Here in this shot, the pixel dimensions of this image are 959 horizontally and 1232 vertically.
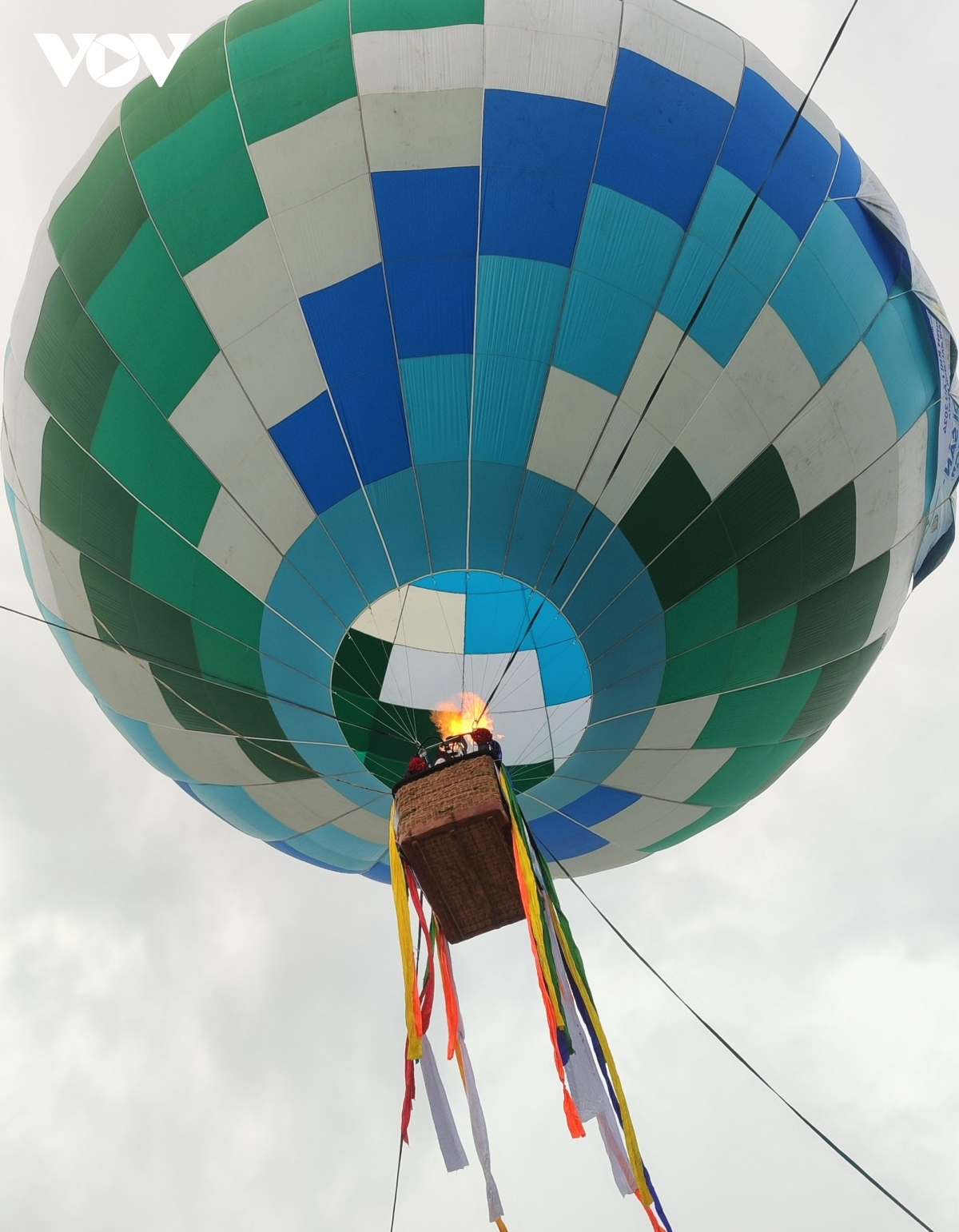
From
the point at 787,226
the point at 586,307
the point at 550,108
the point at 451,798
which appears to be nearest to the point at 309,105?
the point at 550,108

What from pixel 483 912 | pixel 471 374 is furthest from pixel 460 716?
pixel 471 374

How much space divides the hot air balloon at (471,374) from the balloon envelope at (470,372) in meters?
0.02

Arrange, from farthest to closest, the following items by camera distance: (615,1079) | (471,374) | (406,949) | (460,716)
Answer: (460,716)
(471,374)
(406,949)
(615,1079)

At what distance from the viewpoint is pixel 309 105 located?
4.95 meters

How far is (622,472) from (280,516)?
161 cm

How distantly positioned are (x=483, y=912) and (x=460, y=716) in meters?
1.15

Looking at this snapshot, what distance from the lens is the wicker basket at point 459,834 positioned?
15.2 ft

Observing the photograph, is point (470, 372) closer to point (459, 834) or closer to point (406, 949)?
point (459, 834)

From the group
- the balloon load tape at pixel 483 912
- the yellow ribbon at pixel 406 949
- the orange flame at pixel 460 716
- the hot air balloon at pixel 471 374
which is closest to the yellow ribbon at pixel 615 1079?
the balloon load tape at pixel 483 912

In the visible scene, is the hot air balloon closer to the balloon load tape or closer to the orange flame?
the orange flame

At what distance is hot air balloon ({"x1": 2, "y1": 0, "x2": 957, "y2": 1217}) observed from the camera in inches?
194

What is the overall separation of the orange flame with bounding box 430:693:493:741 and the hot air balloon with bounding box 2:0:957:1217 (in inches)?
0.7

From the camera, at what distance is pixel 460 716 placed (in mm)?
5871

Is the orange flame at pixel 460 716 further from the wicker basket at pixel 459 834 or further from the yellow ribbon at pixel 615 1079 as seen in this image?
the yellow ribbon at pixel 615 1079
